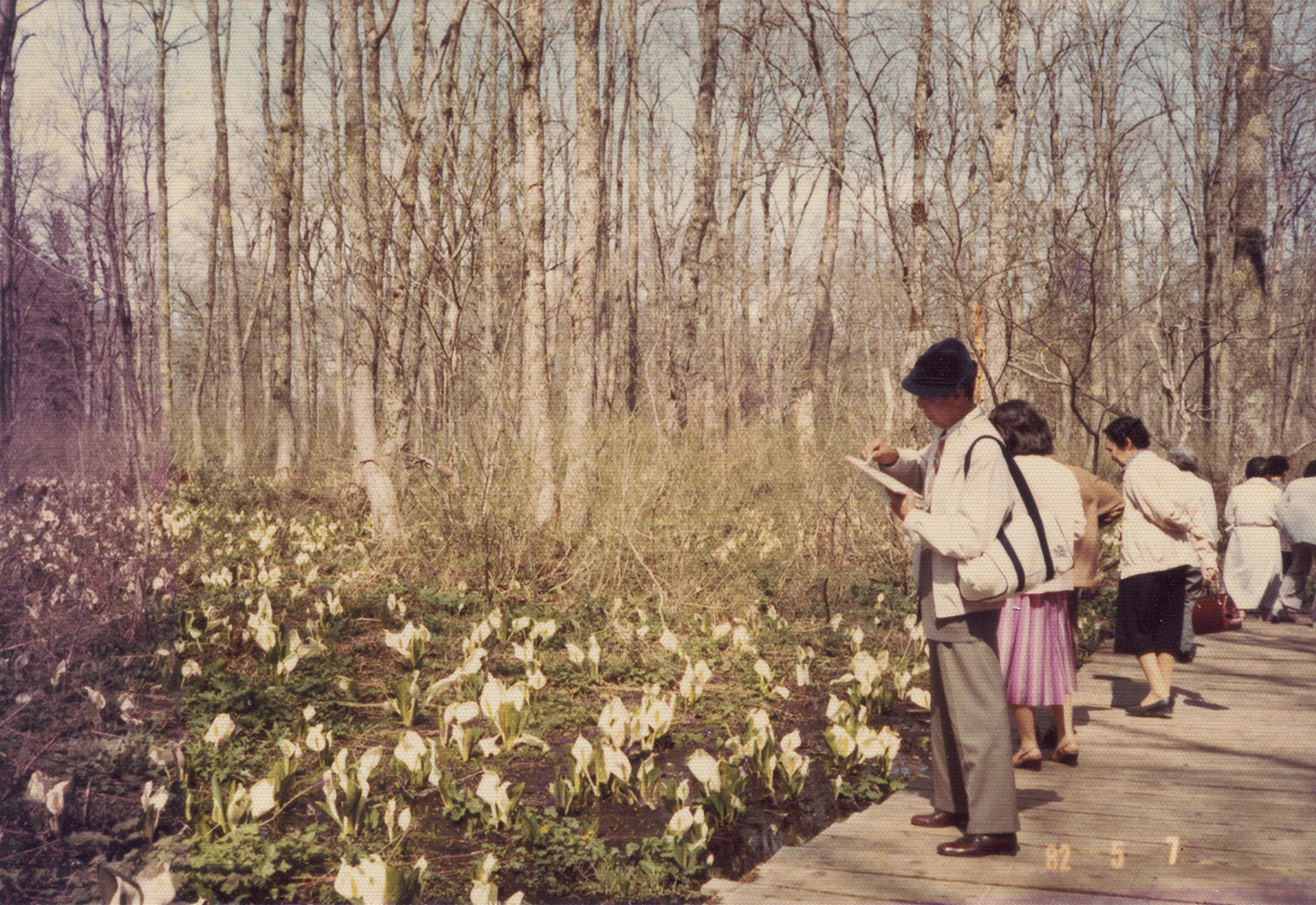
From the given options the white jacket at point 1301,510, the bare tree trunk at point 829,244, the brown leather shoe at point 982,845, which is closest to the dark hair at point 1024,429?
the brown leather shoe at point 982,845

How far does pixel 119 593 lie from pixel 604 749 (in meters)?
4.10

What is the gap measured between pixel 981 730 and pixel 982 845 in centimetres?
40

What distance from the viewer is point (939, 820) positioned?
3.93 meters

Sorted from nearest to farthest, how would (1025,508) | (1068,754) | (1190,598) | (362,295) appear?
(1025,508) < (1068,754) < (1190,598) < (362,295)

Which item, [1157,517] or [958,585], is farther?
[1157,517]

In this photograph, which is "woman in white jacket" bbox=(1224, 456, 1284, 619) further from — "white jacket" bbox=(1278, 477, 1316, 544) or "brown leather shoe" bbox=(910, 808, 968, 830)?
"brown leather shoe" bbox=(910, 808, 968, 830)

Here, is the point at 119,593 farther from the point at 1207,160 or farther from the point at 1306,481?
the point at 1207,160

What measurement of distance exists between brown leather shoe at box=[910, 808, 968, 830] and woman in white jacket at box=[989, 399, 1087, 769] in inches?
34.0

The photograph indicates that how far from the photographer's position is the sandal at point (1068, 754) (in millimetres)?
4867

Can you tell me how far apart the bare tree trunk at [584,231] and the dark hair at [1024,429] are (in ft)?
15.8

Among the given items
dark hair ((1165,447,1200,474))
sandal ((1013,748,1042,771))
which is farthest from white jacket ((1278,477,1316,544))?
sandal ((1013,748,1042,771))

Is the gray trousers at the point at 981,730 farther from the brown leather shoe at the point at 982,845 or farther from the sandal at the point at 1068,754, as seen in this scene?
the sandal at the point at 1068,754

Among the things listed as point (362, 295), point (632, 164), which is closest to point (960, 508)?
point (362, 295)

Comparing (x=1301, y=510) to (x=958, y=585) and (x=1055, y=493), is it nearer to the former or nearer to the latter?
(x=1055, y=493)
